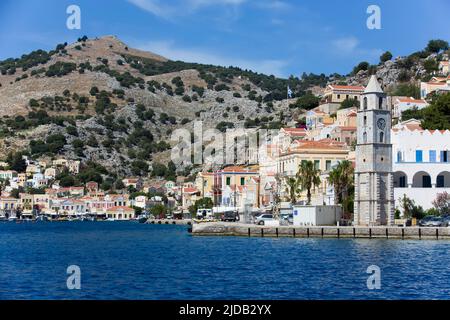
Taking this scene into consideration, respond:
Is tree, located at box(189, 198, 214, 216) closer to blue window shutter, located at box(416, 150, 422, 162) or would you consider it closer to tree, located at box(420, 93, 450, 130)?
tree, located at box(420, 93, 450, 130)

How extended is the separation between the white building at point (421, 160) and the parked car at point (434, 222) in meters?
4.15

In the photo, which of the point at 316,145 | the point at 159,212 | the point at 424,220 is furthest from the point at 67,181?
the point at 424,220

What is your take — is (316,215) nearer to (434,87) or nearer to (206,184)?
(434,87)

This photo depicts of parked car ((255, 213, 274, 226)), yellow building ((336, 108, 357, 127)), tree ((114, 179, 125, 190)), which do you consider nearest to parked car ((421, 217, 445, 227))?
parked car ((255, 213, 274, 226))

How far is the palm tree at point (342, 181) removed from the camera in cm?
7075

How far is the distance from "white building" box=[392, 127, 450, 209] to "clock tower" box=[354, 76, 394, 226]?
5.84m

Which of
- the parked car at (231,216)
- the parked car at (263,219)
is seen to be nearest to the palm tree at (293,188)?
the parked car at (263,219)

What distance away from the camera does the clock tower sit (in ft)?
206

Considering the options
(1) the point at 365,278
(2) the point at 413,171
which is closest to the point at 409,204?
(2) the point at 413,171

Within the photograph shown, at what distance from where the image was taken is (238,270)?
4056cm

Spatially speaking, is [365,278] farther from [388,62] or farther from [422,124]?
[388,62]

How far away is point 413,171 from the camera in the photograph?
69.5 meters

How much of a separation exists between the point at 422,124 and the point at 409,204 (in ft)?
71.2

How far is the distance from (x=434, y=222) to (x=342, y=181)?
9.96 metres
